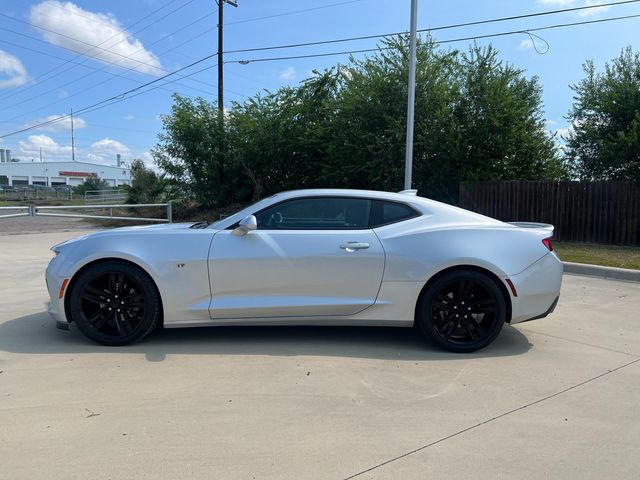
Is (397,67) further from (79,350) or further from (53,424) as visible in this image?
(53,424)

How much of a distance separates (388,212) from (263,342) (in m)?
1.73

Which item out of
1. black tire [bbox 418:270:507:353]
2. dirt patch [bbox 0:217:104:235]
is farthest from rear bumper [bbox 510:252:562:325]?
dirt patch [bbox 0:217:104:235]

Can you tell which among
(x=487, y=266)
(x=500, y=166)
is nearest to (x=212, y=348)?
(x=487, y=266)

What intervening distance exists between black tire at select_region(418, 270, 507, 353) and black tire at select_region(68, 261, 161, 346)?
8.13 ft

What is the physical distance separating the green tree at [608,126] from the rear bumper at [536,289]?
37.2 feet

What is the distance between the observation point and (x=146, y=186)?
87.9 feet

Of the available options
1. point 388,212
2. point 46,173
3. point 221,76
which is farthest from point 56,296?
point 46,173

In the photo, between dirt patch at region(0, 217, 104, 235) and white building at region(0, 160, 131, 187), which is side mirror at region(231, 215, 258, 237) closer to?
dirt patch at region(0, 217, 104, 235)

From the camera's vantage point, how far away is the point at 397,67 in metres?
17.4

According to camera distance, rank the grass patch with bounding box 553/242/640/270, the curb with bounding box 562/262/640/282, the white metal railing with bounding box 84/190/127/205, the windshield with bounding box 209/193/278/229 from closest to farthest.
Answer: the windshield with bounding box 209/193/278/229, the curb with bounding box 562/262/640/282, the grass patch with bounding box 553/242/640/270, the white metal railing with bounding box 84/190/127/205

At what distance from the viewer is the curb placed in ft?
28.7

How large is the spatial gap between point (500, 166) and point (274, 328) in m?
13.6

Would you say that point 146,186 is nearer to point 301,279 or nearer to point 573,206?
point 573,206

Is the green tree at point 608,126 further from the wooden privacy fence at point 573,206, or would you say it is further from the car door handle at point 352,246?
the car door handle at point 352,246
